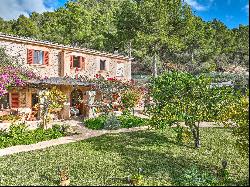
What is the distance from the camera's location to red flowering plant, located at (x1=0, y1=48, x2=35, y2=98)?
73.0 feet

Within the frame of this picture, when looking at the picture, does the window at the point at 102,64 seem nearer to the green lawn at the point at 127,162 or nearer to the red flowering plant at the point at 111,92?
the red flowering plant at the point at 111,92

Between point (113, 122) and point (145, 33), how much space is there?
2313 cm

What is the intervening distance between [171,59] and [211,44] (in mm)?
9697

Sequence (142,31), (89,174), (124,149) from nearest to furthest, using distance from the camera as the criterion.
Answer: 1. (89,174)
2. (124,149)
3. (142,31)

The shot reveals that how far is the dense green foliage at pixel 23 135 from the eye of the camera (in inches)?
709

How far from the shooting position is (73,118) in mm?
28234

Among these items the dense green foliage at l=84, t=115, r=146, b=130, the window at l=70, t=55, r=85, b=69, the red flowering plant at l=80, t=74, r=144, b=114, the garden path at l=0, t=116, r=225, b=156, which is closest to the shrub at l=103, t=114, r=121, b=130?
the dense green foliage at l=84, t=115, r=146, b=130

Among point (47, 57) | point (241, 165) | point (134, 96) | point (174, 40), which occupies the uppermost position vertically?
point (174, 40)

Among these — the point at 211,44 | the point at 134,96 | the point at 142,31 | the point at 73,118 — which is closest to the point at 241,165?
the point at 134,96

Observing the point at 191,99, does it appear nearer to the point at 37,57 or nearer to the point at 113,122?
the point at 113,122

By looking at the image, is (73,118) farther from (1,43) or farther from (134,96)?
(1,43)

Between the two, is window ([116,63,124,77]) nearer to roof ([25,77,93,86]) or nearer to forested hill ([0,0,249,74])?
forested hill ([0,0,249,74])

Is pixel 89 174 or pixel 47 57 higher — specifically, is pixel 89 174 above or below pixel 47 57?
below

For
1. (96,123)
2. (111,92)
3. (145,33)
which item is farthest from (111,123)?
(145,33)
